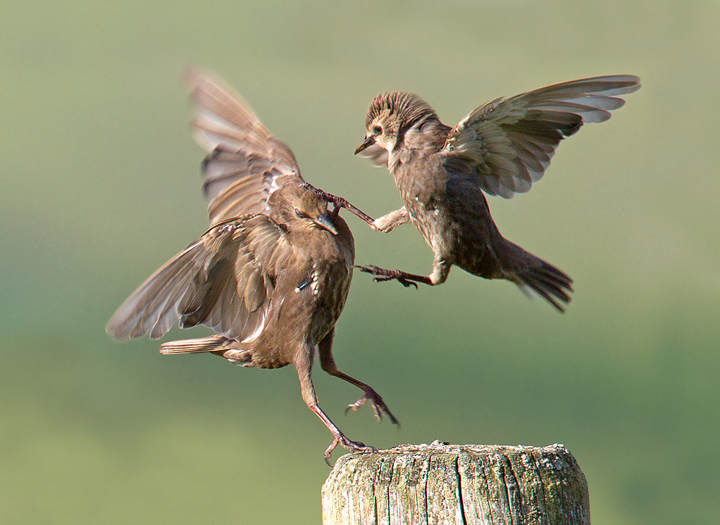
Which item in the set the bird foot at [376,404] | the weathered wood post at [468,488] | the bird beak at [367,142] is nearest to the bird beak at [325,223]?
the bird foot at [376,404]

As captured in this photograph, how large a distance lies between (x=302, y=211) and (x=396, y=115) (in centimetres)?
93

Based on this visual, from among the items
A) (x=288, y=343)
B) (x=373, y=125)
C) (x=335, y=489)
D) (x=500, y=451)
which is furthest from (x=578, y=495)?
(x=373, y=125)

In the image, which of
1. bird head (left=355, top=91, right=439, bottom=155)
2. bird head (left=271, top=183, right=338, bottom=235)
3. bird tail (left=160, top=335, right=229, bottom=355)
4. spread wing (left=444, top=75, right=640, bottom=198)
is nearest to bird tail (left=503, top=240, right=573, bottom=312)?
spread wing (left=444, top=75, right=640, bottom=198)

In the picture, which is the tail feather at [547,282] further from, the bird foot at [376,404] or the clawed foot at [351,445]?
the clawed foot at [351,445]

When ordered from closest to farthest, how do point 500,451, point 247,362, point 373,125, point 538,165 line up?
1. point 500,451
2. point 247,362
3. point 538,165
4. point 373,125

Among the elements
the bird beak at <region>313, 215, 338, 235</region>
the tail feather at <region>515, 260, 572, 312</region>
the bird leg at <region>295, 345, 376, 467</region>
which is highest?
the bird beak at <region>313, 215, 338, 235</region>

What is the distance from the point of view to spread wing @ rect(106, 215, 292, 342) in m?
2.81

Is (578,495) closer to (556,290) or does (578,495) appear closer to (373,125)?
(556,290)

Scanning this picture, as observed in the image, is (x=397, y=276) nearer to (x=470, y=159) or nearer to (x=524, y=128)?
(x=470, y=159)

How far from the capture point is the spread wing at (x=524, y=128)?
306 cm

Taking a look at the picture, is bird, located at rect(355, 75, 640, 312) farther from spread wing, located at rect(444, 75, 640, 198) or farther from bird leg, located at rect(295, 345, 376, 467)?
bird leg, located at rect(295, 345, 376, 467)

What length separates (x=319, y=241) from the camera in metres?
2.91

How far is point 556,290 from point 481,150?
879 millimetres

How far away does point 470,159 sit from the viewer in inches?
133
